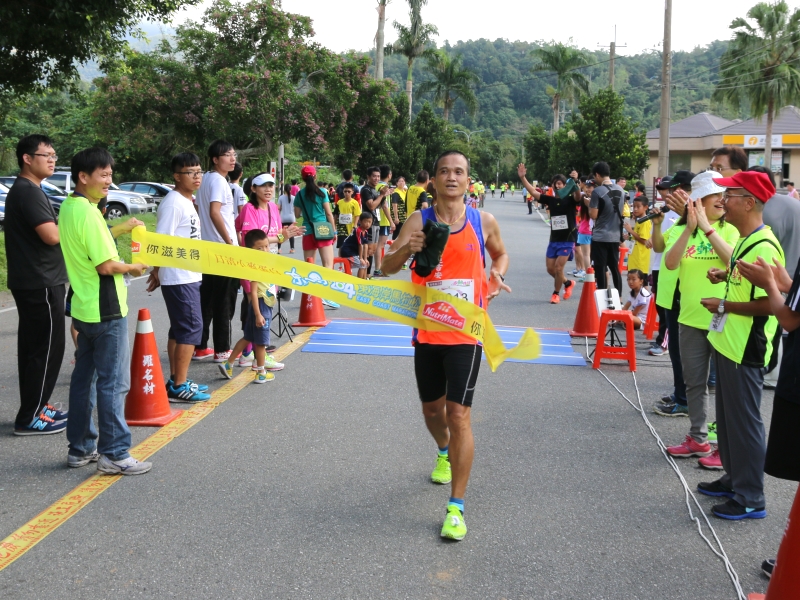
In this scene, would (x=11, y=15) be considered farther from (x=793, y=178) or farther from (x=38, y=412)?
(x=793, y=178)

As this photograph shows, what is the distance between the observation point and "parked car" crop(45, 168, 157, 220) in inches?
1222

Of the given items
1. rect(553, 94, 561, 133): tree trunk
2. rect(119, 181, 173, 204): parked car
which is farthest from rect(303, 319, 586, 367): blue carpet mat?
rect(553, 94, 561, 133): tree trunk

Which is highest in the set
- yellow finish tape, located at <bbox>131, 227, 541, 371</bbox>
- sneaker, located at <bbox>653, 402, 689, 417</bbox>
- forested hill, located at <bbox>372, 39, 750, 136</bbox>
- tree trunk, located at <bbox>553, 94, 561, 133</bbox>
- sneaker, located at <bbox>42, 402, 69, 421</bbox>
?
forested hill, located at <bbox>372, 39, 750, 136</bbox>

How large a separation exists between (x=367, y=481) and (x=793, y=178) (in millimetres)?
62018

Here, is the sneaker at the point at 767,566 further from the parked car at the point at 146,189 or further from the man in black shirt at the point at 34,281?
the parked car at the point at 146,189

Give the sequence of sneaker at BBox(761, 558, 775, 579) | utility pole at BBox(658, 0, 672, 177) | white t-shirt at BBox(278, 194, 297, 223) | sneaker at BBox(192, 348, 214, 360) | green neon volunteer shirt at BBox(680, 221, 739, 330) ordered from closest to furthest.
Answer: sneaker at BBox(761, 558, 775, 579)
green neon volunteer shirt at BBox(680, 221, 739, 330)
sneaker at BBox(192, 348, 214, 360)
white t-shirt at BBox(278, 194, 297, 223)
utility pole at BBox(658, 0, 672, 177)

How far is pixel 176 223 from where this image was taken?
6418mm

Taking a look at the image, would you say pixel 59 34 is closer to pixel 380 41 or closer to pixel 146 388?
pixel 146 388

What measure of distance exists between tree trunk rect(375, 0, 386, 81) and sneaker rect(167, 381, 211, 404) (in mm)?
36375

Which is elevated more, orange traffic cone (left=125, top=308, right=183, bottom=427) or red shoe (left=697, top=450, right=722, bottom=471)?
orange traffic cone (left=125, top=308, right=183, bottom=427)

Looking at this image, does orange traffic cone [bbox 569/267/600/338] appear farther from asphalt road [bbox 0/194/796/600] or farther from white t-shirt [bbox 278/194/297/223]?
white t-shirt [bbox 278/194/297/223]

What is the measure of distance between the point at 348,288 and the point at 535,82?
118 m

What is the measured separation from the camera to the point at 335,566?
12.7 ft

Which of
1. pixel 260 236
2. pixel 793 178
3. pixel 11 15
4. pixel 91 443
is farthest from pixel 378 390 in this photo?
pixel 793 178
